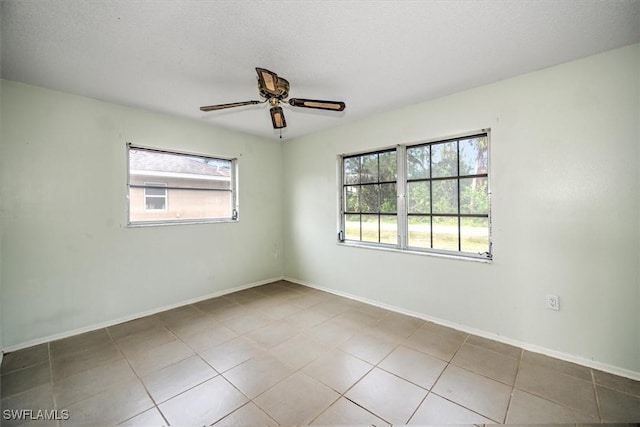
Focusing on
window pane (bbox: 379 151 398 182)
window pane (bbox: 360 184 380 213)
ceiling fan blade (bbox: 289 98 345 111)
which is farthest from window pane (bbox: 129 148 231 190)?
window pane (bbox: 379 151 398 182)

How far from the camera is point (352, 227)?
12.8 ft

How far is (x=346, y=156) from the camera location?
3908mm

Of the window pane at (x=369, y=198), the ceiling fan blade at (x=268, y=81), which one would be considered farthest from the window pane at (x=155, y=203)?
the window pane at (x=369, y=198)

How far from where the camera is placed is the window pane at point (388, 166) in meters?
3.39

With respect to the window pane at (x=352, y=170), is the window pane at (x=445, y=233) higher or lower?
lower

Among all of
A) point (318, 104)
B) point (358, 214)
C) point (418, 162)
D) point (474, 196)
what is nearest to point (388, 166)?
point (418, 162)

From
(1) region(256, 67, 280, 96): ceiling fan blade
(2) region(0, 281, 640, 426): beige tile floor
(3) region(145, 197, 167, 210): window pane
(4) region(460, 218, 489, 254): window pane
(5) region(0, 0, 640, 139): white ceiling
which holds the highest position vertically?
(5) region(0, 0, 640, 139): white ceiling

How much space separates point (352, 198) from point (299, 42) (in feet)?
Answer: 7.59

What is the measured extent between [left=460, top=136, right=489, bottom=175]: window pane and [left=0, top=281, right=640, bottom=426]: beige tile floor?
1.69 metres

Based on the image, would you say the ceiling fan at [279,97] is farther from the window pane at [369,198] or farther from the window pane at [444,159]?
the window pane at [369,198]

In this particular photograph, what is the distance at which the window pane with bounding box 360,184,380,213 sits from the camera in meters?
3.60

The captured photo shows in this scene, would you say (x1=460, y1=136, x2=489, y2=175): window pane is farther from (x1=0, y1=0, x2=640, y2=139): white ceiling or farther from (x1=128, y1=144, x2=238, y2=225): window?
(x1=128, y1=144, x2=238, y2=225): window

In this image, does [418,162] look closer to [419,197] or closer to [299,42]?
[419,197]

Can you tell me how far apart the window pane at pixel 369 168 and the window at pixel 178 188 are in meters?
2.00
